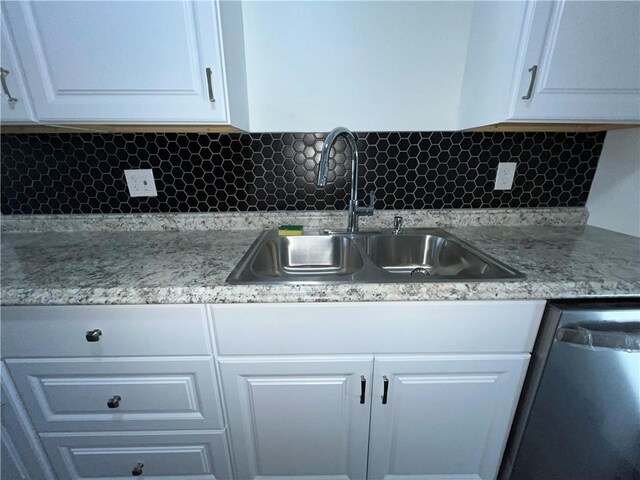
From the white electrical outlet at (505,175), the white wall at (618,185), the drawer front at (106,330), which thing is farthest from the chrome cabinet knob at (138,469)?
the white wall at (618,185)

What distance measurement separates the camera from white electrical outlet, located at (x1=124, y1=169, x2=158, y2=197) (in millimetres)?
1155

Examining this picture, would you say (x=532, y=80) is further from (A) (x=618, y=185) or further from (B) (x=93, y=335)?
(B) (x=93, y=335)

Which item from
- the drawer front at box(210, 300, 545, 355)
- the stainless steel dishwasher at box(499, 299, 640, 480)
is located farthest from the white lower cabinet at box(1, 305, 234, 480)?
the stainless steel dishwasher at box(499, 299, 640, 480)

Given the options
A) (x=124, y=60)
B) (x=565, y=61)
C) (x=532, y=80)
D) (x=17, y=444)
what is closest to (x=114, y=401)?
(x=17, y=444)

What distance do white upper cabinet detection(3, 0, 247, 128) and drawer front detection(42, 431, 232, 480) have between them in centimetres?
101

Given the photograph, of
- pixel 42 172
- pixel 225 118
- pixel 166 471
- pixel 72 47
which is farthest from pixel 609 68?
pixel 42 172

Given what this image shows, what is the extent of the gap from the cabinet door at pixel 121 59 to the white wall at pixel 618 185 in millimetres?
1594

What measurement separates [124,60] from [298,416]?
1.21 m

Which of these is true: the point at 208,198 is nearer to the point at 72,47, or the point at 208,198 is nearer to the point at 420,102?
the point at 72,47

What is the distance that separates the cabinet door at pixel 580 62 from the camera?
0.75 m

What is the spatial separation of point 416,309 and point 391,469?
0.64m

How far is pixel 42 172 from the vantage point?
3.74 feet

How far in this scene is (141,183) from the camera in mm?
1167

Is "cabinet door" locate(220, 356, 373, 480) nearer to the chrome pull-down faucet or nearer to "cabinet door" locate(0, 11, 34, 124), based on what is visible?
the chrome pull-down faucet
